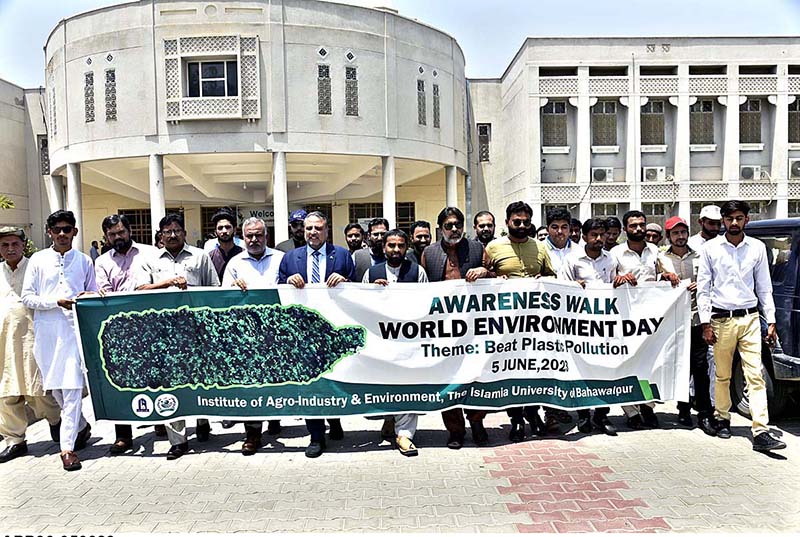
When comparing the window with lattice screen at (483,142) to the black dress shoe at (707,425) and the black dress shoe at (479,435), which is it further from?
the black dress shoe at (479,435)

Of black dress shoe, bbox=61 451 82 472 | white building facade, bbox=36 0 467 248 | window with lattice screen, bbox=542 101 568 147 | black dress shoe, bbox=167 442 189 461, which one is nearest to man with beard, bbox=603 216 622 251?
black dress shoe, bbox=167 442 189 461

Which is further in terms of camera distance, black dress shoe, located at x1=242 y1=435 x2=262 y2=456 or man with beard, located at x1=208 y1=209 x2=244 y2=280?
man with beard, located at x1=208 y1=209 x2=244 y2=280

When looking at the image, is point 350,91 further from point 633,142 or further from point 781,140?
point 781,140

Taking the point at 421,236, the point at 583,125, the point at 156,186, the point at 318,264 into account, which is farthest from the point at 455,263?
the point at 583,125

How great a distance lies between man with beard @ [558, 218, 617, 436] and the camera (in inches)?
211

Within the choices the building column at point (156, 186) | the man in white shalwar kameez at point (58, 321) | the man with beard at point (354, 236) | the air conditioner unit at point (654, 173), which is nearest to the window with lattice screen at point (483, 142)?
the air conditioner unit at point (654, 173)

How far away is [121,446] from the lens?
5.13 metres

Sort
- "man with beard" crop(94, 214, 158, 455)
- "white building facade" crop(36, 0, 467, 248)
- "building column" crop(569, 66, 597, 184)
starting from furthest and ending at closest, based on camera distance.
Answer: "building column" crop(569, 66, 597, 184) → "white building facade" crop(36, 0, 467, 248) → "man with beard" crop(94, 214, 158, 455)

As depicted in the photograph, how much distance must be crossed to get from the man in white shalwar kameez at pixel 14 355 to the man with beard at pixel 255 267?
74.8 inches

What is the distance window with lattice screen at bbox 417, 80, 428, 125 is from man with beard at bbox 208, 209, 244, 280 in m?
18.5

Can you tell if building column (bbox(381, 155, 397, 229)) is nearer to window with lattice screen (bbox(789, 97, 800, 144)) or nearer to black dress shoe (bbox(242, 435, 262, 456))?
black dress shoe (bbox(242, 435, 262, 456))

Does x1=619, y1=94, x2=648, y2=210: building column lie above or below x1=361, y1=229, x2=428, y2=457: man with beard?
above

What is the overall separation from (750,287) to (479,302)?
2473 mm

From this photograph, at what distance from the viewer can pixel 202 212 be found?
3262cm
